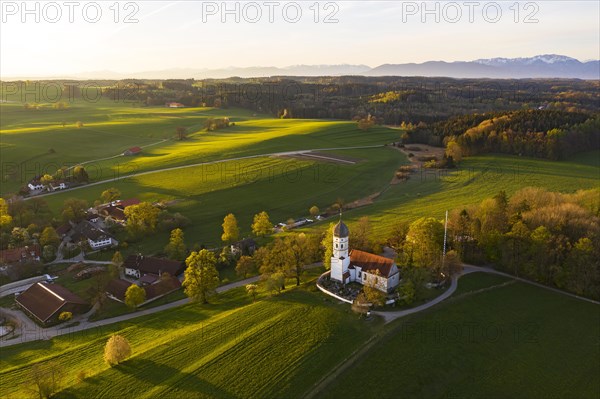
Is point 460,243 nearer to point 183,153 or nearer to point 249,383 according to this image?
point 249,383

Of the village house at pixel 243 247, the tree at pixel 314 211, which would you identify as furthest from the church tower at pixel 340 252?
the tree at pixel 314 211

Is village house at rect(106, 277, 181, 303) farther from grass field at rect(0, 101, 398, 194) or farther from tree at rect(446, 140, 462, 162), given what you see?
tree at rect(446, 140, 462, 162)

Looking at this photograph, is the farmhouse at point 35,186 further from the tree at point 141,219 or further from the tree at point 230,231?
the tree at point 230,231

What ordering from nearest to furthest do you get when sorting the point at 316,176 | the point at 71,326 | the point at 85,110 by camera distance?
the point at 71,326 → the point at 316,176 → the point at 85,110

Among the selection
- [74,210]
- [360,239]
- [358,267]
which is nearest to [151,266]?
[74,210]

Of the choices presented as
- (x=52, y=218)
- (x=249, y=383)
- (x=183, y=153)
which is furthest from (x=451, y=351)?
(x=183, y=153)

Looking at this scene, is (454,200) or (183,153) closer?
(454,200)

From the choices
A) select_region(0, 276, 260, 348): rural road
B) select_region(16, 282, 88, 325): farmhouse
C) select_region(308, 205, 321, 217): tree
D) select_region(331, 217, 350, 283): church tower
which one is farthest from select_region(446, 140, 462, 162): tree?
select_region(16, 282, 88, 325): farmhouse

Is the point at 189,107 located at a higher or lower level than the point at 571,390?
higher
